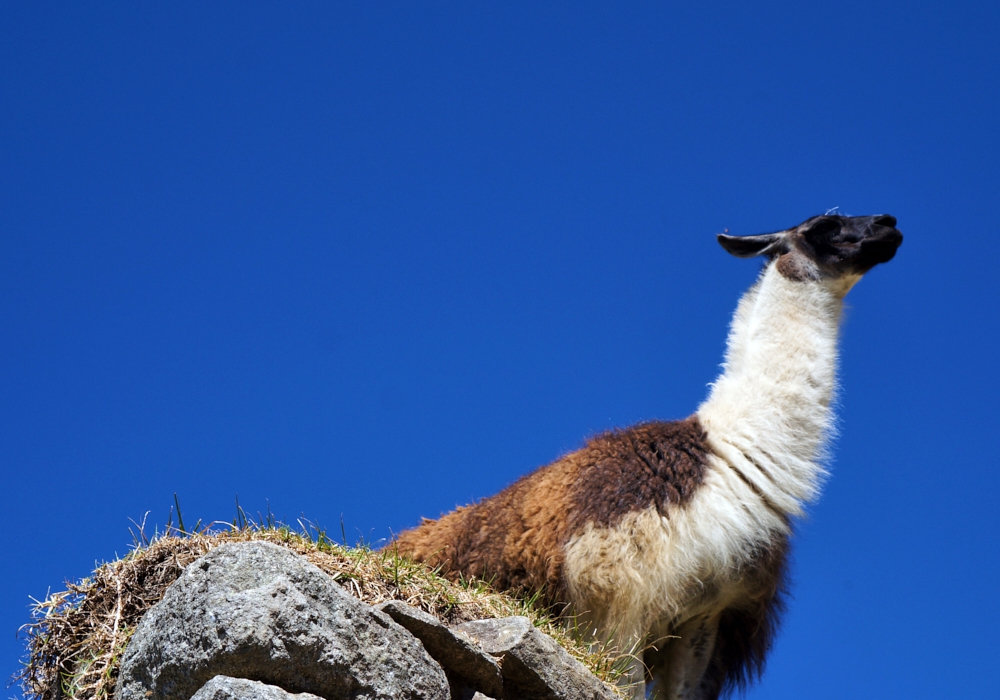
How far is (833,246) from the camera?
264 inches

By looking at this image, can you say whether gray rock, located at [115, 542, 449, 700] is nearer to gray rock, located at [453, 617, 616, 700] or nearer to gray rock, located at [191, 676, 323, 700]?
gray rock, located at [191, 676, 323, 700]

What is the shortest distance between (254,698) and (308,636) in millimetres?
275

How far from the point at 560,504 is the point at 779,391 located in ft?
4.56

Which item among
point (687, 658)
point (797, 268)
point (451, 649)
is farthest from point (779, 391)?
point (451, 649)

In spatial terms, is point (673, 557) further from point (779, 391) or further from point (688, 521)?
point (779, 391)

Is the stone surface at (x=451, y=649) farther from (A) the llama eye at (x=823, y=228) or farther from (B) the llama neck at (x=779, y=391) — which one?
(A) the llama eye at (x=823, y=228)

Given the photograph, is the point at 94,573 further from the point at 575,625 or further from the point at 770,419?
the point at 770,419

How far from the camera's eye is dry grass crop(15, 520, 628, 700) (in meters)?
3.91

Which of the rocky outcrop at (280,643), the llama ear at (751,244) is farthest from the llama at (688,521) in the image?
the rocky outcrop at (280,643)

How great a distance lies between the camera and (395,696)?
3.57 meters

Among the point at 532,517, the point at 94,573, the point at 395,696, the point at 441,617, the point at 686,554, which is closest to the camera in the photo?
the point at 395,696

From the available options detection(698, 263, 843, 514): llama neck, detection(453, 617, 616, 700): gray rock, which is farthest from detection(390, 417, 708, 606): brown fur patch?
detection(453, 617, 616, 700): gray rock

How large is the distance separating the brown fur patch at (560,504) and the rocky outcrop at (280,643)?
151 cm

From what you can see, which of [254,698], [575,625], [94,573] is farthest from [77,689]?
[575,625]
